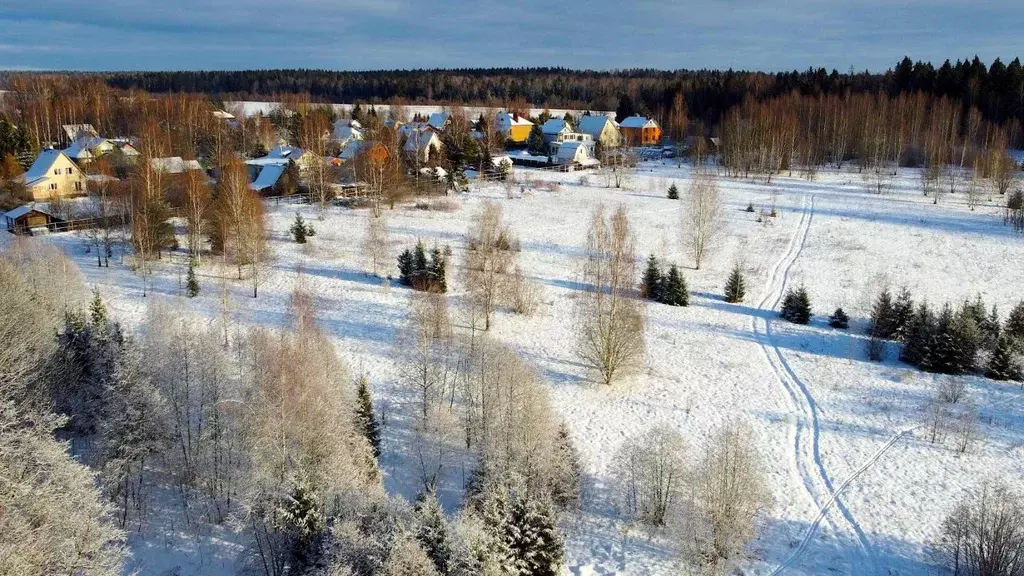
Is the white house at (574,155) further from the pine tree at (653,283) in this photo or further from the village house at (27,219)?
the village house at (27,219)

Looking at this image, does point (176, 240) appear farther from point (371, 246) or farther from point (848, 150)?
point (848, 150)

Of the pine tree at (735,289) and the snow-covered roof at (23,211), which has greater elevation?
the snow-covered roof at (23,211)

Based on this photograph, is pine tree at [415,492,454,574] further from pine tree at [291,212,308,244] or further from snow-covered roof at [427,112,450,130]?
snow-covered roof at [427,112,450,130]

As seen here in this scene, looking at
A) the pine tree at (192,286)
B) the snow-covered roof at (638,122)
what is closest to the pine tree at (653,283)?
the pine tree at (192,286)

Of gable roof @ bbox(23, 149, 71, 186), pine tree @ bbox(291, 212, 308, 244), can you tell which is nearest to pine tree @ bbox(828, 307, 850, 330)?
pine tree @ bbox(291, 212, 308, 244)

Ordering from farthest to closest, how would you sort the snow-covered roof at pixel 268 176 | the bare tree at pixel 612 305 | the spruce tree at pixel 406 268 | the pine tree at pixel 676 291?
the snow-covered roof at pixel 268 176
the pine tree at pixel 676 291
the spruce tree at pixel 406 268
the bare tree at pixel 612 305
